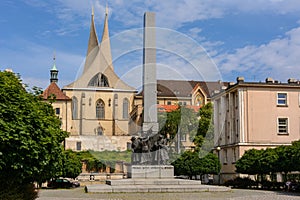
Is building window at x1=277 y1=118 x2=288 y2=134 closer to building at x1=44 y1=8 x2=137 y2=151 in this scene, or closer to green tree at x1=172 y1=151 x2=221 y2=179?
green tree at x1=172 y1=151 x2=221 y2=179

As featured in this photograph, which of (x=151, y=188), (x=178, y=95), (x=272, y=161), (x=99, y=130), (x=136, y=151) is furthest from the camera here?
(x=178, y=95)

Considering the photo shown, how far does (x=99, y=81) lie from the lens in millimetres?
106375

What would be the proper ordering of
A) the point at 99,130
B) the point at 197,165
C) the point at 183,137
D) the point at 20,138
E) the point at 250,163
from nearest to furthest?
the point at 20,138 < the point at 250,163 < the point at 197,165 < the point at 183,137 < the point at 99,130

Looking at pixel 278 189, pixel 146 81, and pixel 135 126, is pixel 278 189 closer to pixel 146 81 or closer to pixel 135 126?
pixel 146 81

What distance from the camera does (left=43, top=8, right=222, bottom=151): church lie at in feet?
300

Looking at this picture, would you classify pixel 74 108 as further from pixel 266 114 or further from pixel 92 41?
Answer: pixel 266 114

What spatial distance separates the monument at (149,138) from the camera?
2920 centimetres

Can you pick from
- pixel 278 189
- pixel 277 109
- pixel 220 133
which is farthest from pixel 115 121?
pixel 278 189

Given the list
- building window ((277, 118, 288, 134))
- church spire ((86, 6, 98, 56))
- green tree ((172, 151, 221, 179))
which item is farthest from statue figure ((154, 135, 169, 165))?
church spire ((86, 6, 98, 56))

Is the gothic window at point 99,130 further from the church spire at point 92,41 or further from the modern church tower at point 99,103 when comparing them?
the church spire at point 92,41

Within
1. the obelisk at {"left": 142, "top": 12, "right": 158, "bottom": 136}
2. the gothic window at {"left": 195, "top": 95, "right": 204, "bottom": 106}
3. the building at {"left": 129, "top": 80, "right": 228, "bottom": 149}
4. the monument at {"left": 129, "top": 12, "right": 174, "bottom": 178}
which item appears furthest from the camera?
the gothic window at {"left": 195, "top": 95, "right": 204, "bottom": 106}

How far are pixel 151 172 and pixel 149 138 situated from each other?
223cm

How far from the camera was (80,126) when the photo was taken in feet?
317

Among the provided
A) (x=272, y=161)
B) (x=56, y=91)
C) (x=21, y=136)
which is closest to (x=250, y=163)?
(x=272, y=161)
